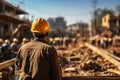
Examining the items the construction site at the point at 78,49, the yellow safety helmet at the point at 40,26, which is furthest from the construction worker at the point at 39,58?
the construction site at the point at 78,49

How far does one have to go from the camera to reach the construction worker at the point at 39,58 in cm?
410

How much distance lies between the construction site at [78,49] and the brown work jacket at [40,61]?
1.54 m

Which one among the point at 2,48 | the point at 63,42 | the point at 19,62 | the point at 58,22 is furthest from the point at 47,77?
the point at 58,22

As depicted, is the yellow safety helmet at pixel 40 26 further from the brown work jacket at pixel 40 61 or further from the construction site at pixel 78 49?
the construction site at pixel 78 49

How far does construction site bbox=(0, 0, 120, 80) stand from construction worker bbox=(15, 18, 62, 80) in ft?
5.04

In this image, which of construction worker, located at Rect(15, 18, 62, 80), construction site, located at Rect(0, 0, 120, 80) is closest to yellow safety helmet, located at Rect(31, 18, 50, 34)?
construction worker, located at Rect(15, 18, 62, 80)

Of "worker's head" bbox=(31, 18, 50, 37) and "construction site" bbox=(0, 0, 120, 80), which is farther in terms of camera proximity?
"construction site" bbox=(0, 0, 120, 80)

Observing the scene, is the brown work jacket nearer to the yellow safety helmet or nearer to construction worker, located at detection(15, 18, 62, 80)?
construction worker, located at detection(15, 18, 62, 80)

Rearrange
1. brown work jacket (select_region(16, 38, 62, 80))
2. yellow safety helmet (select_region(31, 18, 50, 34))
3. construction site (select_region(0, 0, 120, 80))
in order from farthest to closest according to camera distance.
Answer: construction site (select_region(0, 0, 120, 80)) < yellow safety helmet (select_region(31, 18, 50, 34)) < brown work jacket (select_region(16, 38, 62, 80))

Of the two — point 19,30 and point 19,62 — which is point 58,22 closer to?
point 19,30

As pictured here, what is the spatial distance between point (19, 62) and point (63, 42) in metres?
51.6

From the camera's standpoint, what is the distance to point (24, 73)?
4.17m

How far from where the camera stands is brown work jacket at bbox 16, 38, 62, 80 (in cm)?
409

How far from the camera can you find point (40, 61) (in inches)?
161
